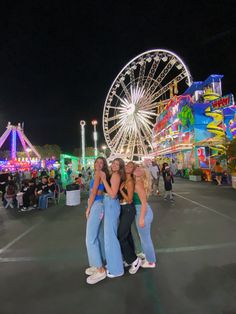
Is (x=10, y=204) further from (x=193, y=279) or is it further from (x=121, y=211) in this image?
(x=193, y=279)

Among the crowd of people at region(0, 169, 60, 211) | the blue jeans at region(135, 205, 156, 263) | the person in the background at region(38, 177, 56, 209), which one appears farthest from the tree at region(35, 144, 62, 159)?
the blue jeans at region(135, 205, 156, 263)

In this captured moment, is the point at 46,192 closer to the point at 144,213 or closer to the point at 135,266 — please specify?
the point at 135,266

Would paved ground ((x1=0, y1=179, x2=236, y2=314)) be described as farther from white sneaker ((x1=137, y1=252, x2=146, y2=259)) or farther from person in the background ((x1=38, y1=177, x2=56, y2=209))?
person in the background ((x1=38, y1=177, x2=56, y2=209))

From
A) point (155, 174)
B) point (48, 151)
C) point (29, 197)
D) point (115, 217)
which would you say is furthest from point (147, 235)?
point (48, 151)

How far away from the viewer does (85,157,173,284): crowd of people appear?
3309mm

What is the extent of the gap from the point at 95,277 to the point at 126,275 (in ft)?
1.49

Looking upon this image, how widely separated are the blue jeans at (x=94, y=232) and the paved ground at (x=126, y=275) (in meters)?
0.32

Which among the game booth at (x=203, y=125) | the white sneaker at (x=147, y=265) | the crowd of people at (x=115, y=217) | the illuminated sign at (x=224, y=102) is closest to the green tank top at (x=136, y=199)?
the crowd of people at (x=115, y=217)

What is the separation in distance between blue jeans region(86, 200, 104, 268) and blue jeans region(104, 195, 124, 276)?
103mm

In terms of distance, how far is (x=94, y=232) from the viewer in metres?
3.36

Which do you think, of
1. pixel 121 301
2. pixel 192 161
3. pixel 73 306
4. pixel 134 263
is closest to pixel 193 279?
pixel 134 263

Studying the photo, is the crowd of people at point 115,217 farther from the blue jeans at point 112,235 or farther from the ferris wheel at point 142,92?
the ferris wheel at point 142,92

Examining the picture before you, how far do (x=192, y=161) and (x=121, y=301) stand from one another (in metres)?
22.2

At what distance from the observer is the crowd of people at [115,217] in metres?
3.31
